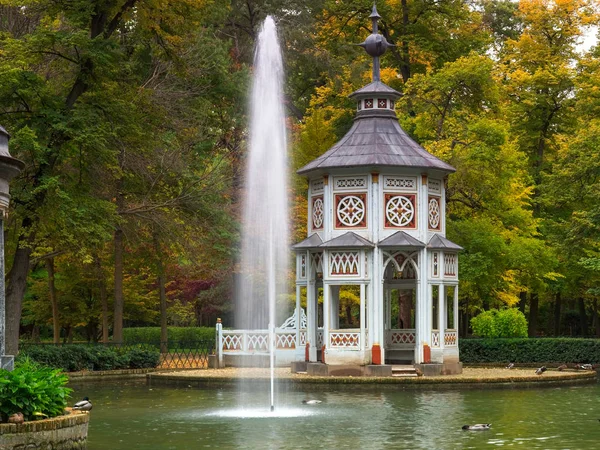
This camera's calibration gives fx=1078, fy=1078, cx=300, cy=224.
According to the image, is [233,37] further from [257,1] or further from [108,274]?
[108,274]

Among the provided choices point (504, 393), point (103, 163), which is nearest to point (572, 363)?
point (504, 393)

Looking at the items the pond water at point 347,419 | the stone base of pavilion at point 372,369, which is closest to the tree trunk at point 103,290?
the stone base of pavilion at point 372,369

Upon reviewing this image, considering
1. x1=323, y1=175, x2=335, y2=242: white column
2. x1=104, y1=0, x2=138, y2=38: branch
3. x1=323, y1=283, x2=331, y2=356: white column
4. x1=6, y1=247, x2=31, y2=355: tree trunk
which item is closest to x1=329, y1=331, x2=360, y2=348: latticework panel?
x1=323, y1=283, x2=331, y2=356: white column

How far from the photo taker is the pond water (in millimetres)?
17719

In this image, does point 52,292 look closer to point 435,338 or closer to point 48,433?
point 435,338

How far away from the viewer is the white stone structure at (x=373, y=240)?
106ft

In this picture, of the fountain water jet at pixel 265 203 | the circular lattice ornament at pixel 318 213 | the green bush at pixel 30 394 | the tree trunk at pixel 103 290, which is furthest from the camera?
the tree trunk at pixel 103 290

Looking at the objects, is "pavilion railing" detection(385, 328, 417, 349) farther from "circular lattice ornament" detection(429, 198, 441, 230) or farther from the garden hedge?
"circular lattice ornament" detection(429, 198, 441, 230)

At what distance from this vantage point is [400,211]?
3297cm

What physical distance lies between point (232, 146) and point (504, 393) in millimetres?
22797

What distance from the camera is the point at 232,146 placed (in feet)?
156

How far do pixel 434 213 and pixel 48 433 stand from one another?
20.3 m

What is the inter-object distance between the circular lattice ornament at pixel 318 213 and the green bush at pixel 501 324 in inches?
341

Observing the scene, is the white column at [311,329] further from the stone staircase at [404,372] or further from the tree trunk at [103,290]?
the tree trunk at [103,290]
